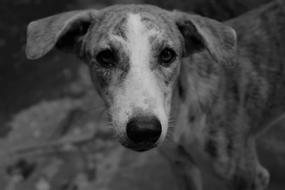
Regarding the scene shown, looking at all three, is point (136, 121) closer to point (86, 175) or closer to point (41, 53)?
point (41, 53)

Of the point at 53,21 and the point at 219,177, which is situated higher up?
the point at 53,21

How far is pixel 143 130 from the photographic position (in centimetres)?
249

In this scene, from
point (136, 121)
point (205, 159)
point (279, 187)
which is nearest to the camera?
point (136, 121)

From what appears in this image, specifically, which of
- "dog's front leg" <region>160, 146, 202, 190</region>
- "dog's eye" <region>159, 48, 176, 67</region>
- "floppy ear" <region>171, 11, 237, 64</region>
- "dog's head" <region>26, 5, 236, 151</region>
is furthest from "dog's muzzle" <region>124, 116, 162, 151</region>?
"dog's front leg" <region>160, 146, 202, 190</region>

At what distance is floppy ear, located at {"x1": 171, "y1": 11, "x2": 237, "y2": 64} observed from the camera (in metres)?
2.93

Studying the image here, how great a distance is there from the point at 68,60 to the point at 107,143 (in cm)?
117

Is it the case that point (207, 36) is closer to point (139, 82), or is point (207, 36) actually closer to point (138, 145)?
point (139, 82)

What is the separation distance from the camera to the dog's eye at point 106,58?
2.75 m

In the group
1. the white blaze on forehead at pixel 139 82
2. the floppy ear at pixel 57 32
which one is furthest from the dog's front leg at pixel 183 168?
the floppy ear at pixel 57 32

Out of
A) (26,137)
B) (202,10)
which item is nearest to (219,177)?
(202,10)

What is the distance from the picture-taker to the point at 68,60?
Result: 5.61 m

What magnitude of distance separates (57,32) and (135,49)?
47 centimetres

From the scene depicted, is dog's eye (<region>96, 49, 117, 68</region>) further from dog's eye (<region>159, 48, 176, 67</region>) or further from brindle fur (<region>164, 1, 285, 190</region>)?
brindle fur (<region>164, 1, 285, 190</region>)

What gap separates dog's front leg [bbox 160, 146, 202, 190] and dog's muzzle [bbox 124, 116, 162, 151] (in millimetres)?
763
